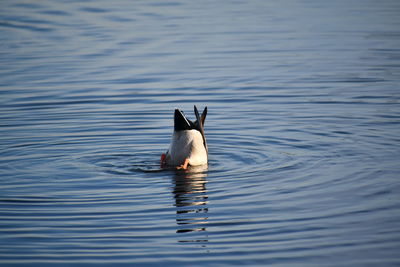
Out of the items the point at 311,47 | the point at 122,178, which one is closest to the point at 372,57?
the point at 311,47

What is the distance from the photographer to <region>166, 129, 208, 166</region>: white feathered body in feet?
34.9

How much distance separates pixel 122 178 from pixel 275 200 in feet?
8.13

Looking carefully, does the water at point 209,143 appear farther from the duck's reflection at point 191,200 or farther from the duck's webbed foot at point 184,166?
the duck's webbed foot at point 184,166

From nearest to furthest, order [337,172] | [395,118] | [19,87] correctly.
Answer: [337,172]
[395,118]
[19,87]

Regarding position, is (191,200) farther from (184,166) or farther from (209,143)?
(209,143)

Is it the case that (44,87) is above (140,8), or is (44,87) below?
below

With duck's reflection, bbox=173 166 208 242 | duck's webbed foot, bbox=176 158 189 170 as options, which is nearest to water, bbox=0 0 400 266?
duck's reflection, bbox=173 166 208 242

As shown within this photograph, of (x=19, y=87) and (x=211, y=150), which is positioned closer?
(x=211, y=150)

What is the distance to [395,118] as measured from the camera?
13109 mm

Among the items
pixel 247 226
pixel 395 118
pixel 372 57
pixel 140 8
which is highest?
pixel 140 8

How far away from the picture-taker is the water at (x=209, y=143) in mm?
7477

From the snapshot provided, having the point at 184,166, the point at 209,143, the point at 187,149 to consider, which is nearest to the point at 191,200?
the point at 184,166

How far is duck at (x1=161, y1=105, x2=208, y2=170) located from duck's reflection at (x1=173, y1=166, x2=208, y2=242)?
159 mm

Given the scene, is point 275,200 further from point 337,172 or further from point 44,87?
point 44,87
